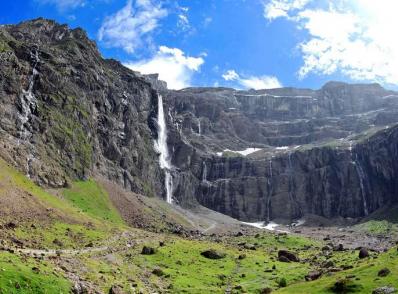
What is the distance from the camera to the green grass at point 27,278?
53.5m

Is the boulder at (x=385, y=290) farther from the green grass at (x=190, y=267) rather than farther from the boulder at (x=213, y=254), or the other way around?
the boulder at (x=213, y=254)

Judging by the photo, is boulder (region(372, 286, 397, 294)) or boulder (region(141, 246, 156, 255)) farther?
boulder (region(141, 246, 156, 255))

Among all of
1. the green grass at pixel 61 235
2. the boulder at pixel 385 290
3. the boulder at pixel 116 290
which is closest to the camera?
the boulder at pixel 385 290

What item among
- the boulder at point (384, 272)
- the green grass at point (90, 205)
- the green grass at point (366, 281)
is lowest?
the green grass at point (366, 281)

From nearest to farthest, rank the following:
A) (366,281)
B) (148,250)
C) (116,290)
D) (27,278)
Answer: (27,278) → (116,290) → (366,281) → (148,250)

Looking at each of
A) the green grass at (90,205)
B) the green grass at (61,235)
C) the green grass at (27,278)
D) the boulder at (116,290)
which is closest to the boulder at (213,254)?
the green grass at (61,235)

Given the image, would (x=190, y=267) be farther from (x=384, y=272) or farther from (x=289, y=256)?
(x=384, y=272)

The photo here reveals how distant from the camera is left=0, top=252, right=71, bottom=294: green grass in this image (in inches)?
2106

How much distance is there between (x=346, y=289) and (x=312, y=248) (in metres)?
127

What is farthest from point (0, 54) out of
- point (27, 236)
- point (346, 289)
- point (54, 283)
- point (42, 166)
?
point (346, 289)

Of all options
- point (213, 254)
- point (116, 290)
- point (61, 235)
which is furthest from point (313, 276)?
point (61, 235)

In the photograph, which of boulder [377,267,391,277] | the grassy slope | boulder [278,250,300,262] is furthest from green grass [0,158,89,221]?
boulder [377,267,391,277]

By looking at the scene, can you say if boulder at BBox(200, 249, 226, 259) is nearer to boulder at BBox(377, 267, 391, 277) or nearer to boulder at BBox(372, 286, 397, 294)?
boulder at BBox(377, 267, 391, 277)

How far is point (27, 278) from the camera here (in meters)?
56.5
